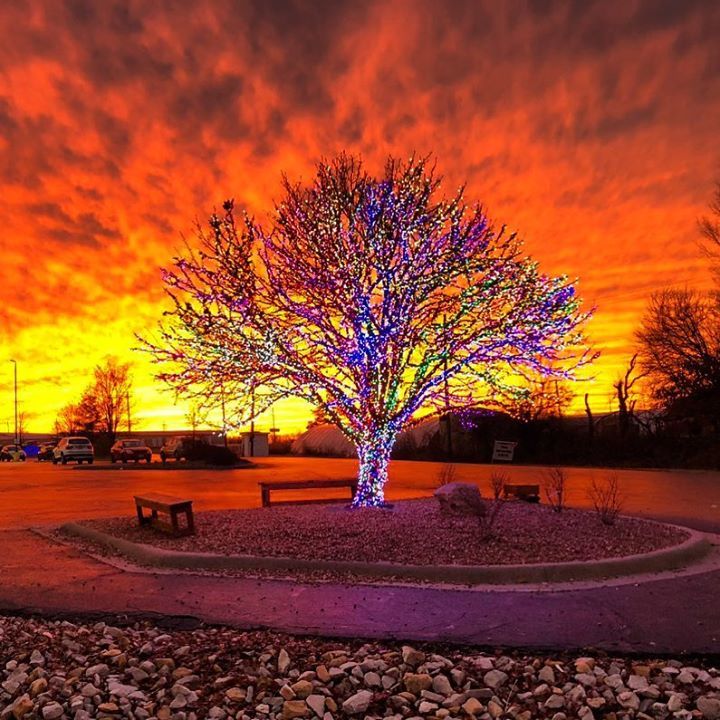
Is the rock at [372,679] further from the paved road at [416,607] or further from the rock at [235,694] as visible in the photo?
the paved road at [416,607]

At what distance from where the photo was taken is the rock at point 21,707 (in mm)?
4594

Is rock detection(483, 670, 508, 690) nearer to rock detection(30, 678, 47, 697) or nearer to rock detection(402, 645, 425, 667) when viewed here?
rock detection(402, 645, 425, 667)

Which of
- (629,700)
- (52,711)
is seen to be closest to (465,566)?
(629,700)

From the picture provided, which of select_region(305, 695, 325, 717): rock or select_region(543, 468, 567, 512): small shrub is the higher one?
select_region(543, 468, 567, 512): small shrub

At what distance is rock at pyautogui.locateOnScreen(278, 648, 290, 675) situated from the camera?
5127 millimetres

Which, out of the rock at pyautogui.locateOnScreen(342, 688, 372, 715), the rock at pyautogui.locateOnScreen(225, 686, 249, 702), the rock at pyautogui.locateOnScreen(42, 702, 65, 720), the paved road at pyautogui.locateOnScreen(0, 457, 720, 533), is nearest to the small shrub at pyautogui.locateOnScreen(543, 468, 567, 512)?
the paved road at pyautogui.locateOnScreen(0, 457, 720, 533)

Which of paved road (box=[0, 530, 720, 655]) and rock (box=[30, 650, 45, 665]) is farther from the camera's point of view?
paved road (box=[0, 530, 720, 655])

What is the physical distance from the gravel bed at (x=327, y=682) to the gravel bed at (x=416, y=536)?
3.11 meters

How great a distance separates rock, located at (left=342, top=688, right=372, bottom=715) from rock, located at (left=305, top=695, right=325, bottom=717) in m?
0.13

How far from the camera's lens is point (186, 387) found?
523 inches

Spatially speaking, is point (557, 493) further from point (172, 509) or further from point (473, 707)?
point (473, 707)

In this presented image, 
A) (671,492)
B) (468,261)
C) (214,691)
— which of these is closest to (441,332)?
(468,261)

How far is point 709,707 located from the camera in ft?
14.7

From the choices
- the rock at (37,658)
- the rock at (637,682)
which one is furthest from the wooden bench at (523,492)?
the rock at (37,658)
